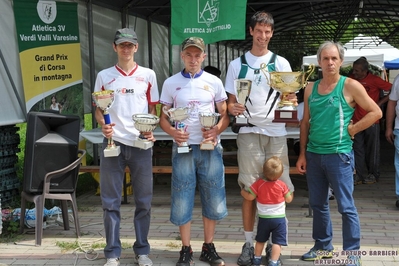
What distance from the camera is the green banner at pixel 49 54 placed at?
7.38 meters

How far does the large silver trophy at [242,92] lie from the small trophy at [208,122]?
0.65ft

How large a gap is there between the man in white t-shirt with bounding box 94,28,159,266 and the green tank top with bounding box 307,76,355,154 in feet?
4.34

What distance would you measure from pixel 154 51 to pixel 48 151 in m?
6.79

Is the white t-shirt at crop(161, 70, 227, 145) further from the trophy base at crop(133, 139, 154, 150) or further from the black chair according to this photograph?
the black chair

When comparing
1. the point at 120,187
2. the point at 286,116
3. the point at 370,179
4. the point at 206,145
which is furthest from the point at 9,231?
the point at 370,179

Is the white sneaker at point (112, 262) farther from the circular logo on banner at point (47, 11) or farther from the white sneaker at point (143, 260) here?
the circular logo on banner at point (47, 11)

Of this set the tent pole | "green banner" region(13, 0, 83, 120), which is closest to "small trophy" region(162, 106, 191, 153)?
"green banner" region(13, 0, 83, 120)

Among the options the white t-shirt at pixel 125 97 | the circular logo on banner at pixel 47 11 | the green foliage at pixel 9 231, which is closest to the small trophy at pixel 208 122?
the white t-shirt at pixel 125 97

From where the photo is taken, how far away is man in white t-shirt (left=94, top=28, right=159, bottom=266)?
4582 mm

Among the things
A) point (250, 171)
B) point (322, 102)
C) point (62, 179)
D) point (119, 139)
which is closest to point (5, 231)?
point (62, 179)

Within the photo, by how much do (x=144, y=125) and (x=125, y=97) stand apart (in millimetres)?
321

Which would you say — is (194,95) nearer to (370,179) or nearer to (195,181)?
(195,181)

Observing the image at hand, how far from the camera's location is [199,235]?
Answer: 19.3 feet

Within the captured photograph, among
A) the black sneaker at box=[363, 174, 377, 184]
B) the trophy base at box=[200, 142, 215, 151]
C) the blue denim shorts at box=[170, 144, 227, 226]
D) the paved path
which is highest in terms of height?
the trophy base at box=[200, 142, 215, 151]
